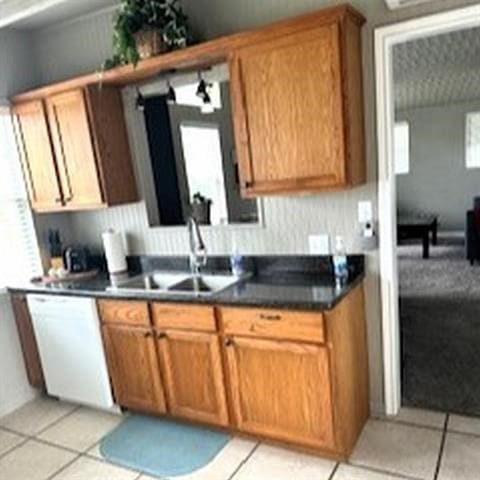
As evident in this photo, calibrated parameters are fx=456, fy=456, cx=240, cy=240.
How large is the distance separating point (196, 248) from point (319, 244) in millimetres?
872

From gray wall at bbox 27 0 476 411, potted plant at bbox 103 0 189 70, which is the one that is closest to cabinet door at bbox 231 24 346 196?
gray wall at bbox 27 0 476 411

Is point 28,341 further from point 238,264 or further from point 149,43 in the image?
point 149,43

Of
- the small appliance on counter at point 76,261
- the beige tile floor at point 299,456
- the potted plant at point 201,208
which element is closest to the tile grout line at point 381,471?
the beige tile floor at point 299,456

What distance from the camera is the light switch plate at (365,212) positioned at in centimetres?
258

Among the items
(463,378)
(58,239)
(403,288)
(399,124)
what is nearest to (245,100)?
(58,239)

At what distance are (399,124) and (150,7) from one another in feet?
23.5

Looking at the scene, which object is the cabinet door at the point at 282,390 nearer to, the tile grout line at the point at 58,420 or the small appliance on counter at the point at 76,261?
the tile grout line at the point at 58,420

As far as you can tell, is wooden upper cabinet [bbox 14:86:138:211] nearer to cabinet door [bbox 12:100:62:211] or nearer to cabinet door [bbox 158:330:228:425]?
cabinet door [bbox 12:100:62:211]

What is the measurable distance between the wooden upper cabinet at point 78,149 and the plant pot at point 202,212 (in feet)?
1.51

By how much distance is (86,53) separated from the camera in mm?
3244

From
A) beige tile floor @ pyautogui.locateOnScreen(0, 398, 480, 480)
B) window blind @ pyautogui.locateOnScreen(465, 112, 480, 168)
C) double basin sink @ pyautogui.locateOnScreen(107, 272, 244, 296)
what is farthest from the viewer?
window blind @ pyautogui.locateOnScreen(465, 112, 480, 168)

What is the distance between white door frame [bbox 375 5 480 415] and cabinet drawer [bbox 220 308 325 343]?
2.11 ft

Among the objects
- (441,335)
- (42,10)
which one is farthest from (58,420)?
(441,335)

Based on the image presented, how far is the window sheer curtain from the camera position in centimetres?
338
